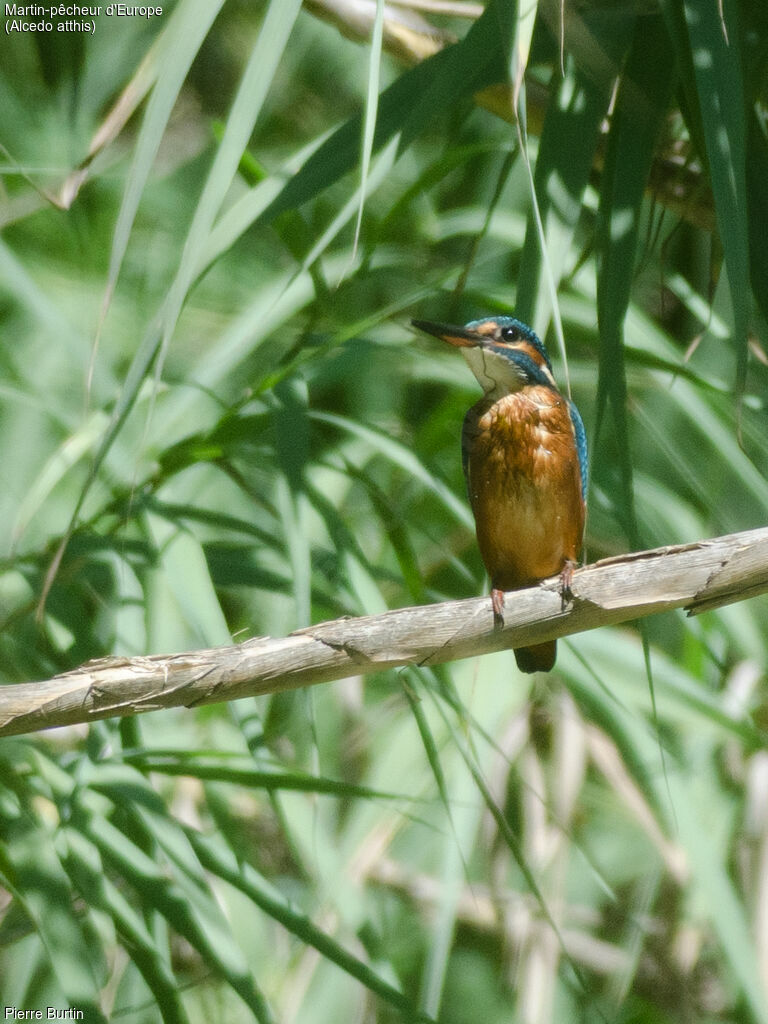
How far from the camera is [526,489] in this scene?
274cm

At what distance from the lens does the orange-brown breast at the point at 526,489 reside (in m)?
2.71

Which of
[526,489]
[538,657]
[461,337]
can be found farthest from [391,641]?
[461,337]

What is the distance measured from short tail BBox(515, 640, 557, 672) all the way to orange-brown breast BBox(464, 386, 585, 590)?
229 mm

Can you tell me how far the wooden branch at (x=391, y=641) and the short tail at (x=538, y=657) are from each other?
0.73 metres

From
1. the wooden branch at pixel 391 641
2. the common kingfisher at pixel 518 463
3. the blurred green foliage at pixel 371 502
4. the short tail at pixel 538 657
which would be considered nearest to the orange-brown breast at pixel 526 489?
the common kingfisher at pixel 518 463

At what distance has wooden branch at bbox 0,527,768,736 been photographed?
161 cm


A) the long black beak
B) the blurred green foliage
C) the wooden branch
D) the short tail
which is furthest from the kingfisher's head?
the wooden branch

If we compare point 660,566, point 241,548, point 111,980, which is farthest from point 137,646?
point 660,566

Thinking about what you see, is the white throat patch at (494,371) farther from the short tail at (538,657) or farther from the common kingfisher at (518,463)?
the short tail at (538,657)

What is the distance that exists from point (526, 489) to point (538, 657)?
44 centimetres

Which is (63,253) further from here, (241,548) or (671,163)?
(671,163)

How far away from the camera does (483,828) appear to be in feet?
11.9

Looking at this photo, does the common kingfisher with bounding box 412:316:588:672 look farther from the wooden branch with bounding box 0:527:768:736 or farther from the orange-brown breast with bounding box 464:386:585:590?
the wooden branch with bounding box 0:527:768:736

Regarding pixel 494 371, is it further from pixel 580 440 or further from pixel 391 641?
pixel 391 641
